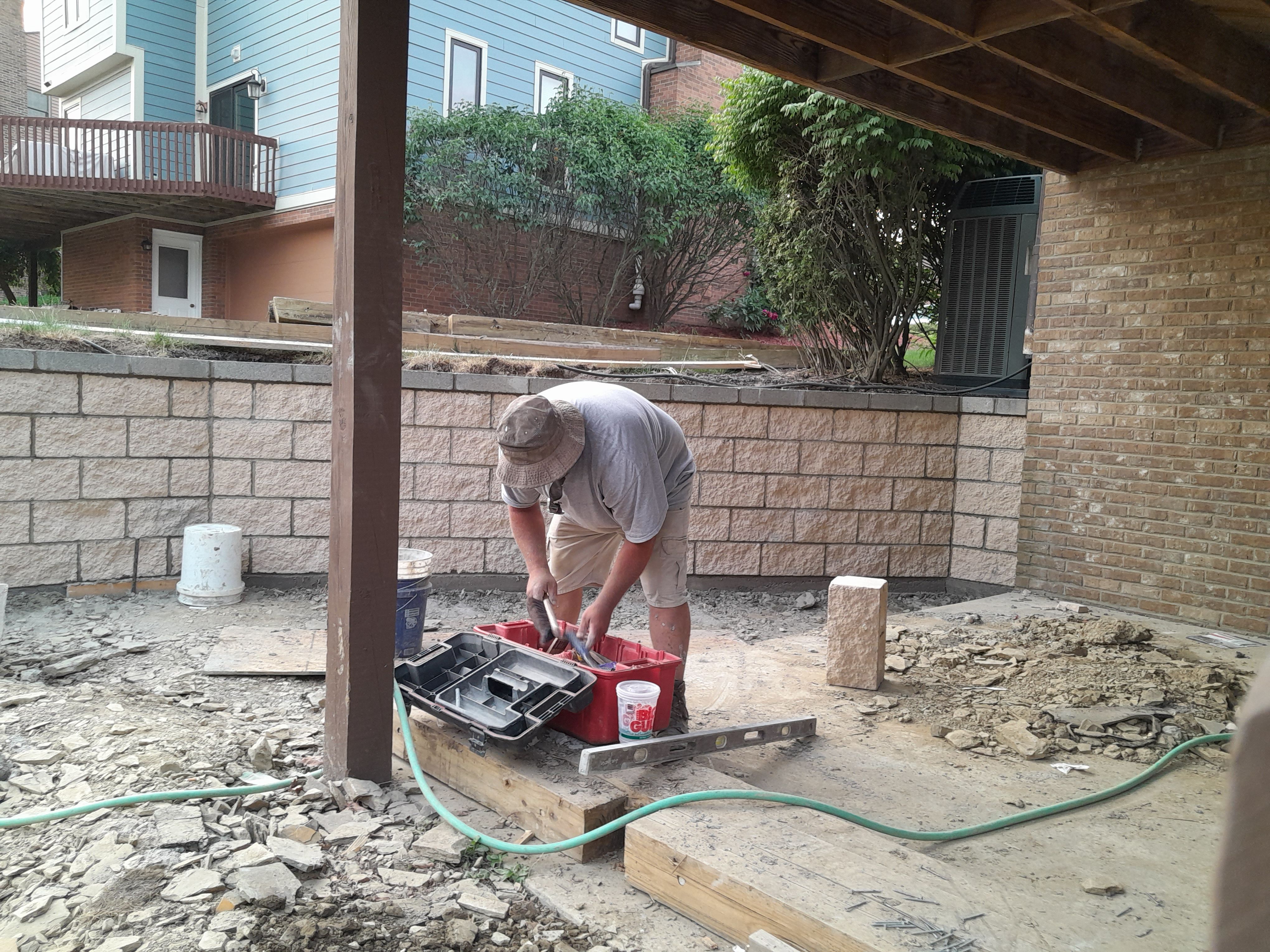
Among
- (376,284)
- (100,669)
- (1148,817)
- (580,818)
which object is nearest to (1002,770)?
(1148,817)

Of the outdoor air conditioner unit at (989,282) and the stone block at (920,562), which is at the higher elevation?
the outdoor air conditioner unit at (989,282)

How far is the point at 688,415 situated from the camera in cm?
676

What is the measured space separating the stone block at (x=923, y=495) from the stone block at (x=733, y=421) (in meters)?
1.29

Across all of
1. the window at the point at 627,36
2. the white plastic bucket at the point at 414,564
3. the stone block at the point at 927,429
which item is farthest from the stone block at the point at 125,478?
the window at the point at 627,36

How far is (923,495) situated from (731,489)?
1648 millimetres

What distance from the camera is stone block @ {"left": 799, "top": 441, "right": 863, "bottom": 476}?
701cm

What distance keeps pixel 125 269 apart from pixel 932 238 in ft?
43.1

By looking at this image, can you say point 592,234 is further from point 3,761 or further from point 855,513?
point 3,761

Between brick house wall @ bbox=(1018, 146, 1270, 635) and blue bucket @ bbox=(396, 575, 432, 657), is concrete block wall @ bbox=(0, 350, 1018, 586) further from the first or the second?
blue bucket @ bbox=(396, 575, 432, 657)

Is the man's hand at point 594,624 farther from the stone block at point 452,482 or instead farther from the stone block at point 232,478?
the stone block at point 232,478

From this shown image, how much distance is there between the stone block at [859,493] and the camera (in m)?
7.10

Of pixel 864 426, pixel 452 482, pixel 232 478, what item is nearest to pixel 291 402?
pixel 232 478

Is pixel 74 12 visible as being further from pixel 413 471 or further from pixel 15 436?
pixel 413 471

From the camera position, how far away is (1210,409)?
610 cm
